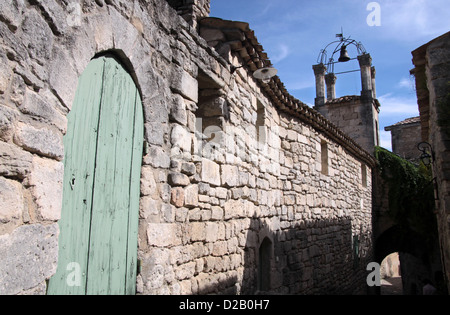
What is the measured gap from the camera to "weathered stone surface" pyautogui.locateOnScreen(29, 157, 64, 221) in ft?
6.09

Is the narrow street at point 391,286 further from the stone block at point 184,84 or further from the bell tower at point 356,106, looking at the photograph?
the stone block at point 184,84

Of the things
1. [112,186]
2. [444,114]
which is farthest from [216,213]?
[444,114]

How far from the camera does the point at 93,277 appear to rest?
7.96ft

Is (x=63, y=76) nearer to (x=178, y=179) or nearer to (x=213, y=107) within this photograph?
(x=178, y=179)

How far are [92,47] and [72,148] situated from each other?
641 mm

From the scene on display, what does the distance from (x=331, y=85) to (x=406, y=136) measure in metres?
4.27

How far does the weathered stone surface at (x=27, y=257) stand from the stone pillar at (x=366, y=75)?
15267 millimetres

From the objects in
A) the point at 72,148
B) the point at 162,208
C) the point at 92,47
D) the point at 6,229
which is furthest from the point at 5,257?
the point at 162,208

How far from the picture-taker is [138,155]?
9.59 feet

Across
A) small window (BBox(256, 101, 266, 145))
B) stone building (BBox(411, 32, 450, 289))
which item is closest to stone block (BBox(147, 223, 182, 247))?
small window (BBox(256, 101, 266, 145))

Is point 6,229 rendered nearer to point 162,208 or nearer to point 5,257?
point 5,257

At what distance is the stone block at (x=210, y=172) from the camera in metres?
3.80

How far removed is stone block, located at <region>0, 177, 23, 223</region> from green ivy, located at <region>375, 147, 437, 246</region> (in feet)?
36.8

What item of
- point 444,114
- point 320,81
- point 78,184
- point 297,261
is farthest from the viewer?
point 320,81
